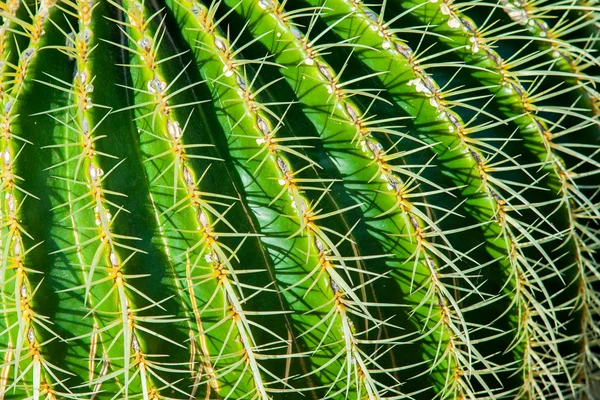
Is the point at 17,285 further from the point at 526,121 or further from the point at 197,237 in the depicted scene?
the point at 526,121

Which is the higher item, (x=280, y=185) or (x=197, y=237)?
(x=280, y=185)

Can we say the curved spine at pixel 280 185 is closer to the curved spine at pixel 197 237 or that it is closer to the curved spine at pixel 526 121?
the curved spine at pixel 197 237

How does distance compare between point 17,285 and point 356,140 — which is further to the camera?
point 356,140

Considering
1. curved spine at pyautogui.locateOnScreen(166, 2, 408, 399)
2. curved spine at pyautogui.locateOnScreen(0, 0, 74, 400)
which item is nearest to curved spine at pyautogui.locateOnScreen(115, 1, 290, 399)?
curved spine at pyautogui.locateOnScreen(166, 2, 408, 399)

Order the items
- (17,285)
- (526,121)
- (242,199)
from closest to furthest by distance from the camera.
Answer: (17,285) → (242,199) → (526,121)

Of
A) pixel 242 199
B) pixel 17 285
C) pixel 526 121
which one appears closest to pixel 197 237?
pixel 242 199

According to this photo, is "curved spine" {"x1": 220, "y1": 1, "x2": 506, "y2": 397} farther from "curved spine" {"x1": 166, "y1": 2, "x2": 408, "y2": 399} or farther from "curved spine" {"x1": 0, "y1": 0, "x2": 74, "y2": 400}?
"curved spine" {"x1": 0, "y1": 0, "x2": 74, "y2": 400}

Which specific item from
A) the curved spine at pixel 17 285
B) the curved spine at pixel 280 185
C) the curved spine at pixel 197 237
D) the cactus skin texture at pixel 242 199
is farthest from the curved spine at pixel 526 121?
the curved spine at pixel 17 285

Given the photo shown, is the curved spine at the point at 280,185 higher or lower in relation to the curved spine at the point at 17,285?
higher
